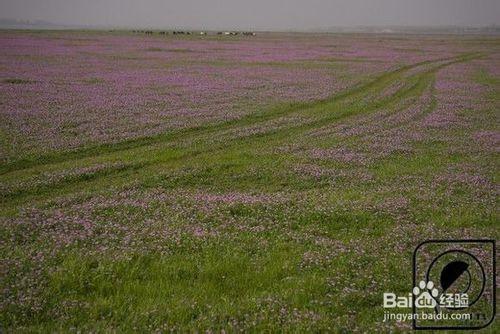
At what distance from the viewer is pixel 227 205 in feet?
46.0

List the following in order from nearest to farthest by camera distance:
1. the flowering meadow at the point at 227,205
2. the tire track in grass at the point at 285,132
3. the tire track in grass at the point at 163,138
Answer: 1. the flowering meadow at the point at 227,205
2. the tire track in grass at the point at 285,132
3. the tire track in grass at the point at 163,138

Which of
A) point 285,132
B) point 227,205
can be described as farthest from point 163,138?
point 227,205

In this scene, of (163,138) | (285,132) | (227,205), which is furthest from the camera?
(285,132)

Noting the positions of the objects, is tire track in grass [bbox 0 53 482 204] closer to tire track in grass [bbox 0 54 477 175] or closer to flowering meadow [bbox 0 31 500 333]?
flowering meadow [bbox 0 31 500 333]

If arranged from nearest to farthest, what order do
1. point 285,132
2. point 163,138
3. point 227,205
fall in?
point 227,205, point 163,138, point 285,132

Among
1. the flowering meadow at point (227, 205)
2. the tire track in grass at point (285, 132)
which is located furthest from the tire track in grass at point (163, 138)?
the tire track in grass at point (285, 132)

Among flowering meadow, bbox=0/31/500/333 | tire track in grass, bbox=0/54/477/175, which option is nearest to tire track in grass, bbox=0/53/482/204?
flowering meadow, bbox=0/31/500/333

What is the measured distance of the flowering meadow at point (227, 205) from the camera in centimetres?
834

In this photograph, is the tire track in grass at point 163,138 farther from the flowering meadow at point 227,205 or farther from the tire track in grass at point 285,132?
the tire track in grass at point 285,132

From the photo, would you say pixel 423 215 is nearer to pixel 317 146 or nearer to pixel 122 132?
pixel 317 146

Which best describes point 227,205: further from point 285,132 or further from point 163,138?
point 285,132

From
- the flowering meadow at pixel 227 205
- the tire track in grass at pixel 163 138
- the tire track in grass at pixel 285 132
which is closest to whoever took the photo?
the flowering meadow at pixel 227 205

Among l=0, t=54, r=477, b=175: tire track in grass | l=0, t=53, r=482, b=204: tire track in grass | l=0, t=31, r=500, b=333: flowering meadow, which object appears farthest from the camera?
l=0, t=54, r=477, b=175: tire track in grass

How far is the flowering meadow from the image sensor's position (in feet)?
27.3
